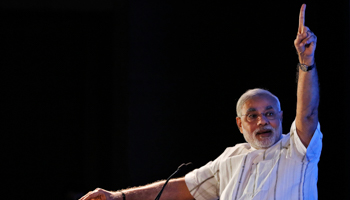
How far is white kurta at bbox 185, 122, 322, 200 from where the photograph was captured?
2072 millimetres

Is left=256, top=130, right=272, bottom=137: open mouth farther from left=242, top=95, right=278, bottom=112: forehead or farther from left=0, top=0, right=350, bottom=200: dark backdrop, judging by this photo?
left=0, top=0, right=350, bottom=200: dark backdrop

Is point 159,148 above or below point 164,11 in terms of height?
below

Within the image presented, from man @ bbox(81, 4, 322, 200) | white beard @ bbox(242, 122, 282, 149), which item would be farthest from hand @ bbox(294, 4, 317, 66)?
white beard @ bbox(242, 122, 282, 149)

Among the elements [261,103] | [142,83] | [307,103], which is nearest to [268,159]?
[261,103]

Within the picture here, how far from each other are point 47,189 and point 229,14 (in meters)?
2.25

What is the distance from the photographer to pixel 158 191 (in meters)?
2.51

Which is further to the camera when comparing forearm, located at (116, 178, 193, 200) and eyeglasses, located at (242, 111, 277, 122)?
forearm, located at (116, 178, 193, 200)

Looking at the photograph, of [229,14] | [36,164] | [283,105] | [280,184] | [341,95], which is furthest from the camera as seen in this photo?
[36,164]

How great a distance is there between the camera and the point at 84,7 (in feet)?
12.3

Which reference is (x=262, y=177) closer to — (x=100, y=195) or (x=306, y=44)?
(x=306, y=44)

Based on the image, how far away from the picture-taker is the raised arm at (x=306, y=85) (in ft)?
6.27

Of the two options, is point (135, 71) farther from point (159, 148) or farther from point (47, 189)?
point (47, 189)

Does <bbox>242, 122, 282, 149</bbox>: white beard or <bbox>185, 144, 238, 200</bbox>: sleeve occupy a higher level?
<bbox>242, 122, 282, 149</bbox>: white beard

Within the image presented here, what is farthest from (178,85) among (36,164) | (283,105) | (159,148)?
(36,164)
